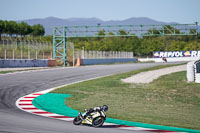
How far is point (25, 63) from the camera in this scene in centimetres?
4238

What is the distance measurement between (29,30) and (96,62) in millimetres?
67799

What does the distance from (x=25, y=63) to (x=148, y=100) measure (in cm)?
2697

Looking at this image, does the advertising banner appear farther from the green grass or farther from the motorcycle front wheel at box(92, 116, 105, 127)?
the motorcycle front wheel at box(92, 116, 105, 127)

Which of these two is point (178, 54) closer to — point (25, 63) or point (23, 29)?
point (25, 63)

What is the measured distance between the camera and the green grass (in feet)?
42.3

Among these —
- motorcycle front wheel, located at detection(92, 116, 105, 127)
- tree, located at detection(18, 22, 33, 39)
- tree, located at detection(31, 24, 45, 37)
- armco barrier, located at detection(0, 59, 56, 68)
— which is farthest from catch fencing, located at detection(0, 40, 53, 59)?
tree, located at detection(31, 24, 45, 37)

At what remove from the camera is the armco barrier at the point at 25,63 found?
3841 centimetres

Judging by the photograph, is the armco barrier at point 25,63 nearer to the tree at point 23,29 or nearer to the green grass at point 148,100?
the green grass at point 148,100

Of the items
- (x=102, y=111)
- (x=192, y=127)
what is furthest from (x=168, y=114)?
(x=102, y=111)

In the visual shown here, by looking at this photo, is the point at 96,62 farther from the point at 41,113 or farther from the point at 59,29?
the point at 41,113

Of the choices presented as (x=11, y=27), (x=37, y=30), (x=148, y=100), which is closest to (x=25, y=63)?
(x=148, y=100)

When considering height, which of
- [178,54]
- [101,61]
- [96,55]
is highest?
[96,55]

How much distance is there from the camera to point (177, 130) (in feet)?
35.0

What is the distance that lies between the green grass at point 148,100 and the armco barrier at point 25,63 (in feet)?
54.2
